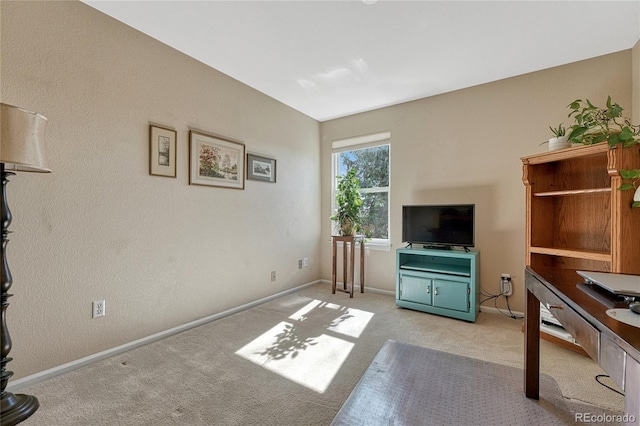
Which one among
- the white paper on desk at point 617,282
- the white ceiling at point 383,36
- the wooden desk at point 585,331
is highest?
the white ceiling at point 383,36

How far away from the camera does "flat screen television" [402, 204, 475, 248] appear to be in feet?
9.67

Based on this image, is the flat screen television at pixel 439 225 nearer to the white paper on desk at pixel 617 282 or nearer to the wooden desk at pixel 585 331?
the wooden desk at pixel 585 331

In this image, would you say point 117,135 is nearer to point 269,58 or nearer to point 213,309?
point 269,58

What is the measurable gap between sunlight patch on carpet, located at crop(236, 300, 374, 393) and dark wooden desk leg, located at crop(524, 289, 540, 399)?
1108 mm

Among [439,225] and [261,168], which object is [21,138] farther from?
[439,225]

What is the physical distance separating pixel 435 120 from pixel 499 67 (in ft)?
2.65

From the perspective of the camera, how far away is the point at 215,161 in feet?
9.18

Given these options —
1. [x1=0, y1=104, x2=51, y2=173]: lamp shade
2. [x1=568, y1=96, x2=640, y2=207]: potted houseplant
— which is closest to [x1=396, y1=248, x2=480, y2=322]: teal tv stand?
[x1=568, y1=96, x2=640, y2=207]: potted houseplant

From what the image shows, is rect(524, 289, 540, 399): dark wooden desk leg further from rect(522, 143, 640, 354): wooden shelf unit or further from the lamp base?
the lamp base

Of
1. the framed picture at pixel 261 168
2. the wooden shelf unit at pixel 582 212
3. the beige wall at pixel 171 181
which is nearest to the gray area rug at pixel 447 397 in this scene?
the wooden shelf unit at pixel 582 212

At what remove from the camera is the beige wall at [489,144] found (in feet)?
8.67

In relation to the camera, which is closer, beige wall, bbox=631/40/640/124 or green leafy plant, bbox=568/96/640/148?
green leafy plant, bbox=568/96/640/148

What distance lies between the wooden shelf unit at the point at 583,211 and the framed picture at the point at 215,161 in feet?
9.42

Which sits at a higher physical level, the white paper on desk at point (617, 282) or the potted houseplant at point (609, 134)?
the potted houseplant at point (609, 134)
